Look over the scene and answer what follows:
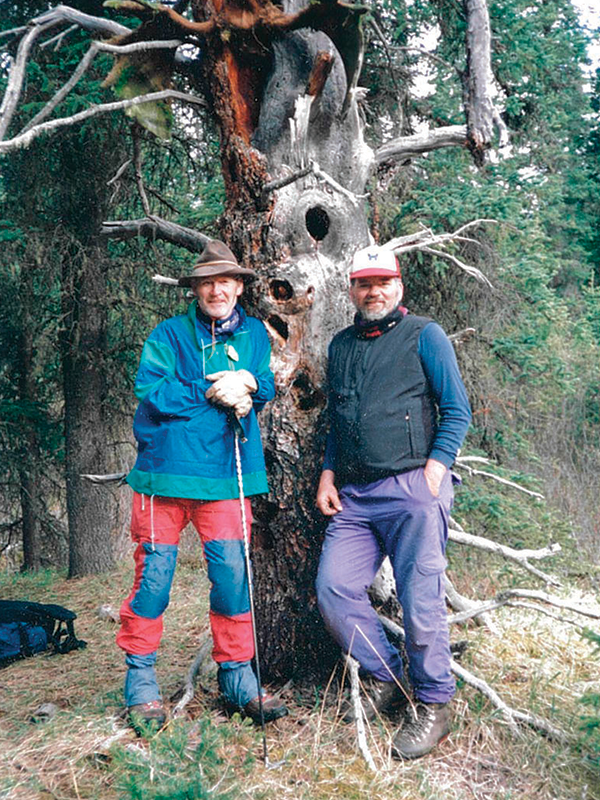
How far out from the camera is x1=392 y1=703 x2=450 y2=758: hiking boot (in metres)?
3.61

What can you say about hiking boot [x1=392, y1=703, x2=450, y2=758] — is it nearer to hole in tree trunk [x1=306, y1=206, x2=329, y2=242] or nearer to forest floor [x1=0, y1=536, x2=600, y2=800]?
forest floor [x1=0, y1=536, x2=600, y2=800]

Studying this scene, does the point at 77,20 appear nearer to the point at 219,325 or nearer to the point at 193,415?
the point at 219,325

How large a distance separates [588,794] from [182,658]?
282cm

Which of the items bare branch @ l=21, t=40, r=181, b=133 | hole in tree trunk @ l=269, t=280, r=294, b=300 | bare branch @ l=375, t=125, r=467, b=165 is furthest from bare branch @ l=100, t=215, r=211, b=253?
bare branch @ l=375, t=125, r=467, b=165

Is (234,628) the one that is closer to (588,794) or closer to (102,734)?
(102,734)

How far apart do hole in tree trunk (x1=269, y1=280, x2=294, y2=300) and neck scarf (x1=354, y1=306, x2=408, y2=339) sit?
496 millimetres

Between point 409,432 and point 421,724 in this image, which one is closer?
point 421,724

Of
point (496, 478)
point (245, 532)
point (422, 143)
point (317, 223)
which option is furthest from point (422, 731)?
point (422, 143)

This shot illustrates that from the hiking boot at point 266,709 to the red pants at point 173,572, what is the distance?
0.72 ft

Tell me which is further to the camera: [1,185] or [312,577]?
[1,185]

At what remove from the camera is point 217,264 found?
4.02 meters

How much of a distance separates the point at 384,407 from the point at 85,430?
5672 millimetres

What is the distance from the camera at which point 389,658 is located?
12.7 ft

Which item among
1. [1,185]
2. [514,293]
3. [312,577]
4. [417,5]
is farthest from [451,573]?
[1,185]
